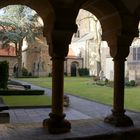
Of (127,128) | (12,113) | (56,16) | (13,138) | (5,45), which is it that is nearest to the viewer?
(13,138)

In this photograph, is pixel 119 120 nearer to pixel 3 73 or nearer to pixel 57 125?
pixel 57 125

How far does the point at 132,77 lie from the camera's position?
31.0 meters

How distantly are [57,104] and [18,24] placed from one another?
104 ft

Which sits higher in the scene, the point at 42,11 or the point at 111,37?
the point at 42,11

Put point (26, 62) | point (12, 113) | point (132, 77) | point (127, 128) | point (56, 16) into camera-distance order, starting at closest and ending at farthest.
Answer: point (56, 16) → point (127, 128) → point (12, 113) → point (132, 77) → point (26, 62)

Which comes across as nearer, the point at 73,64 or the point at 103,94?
the point at 103,94

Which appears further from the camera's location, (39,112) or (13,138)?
(39,112)

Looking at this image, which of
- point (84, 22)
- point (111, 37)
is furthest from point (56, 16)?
point (84, 22)

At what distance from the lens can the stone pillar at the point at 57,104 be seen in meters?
5.01

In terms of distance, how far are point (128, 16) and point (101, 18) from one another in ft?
2.11

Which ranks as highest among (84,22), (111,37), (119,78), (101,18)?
(84,22)

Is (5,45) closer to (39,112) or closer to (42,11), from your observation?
(39,112)

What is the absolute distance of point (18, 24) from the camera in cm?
Result: 3578

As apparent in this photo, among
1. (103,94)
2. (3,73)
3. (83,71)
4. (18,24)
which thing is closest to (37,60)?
(83,71)
